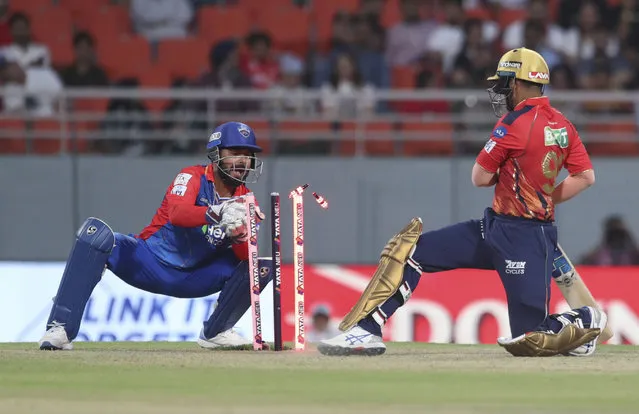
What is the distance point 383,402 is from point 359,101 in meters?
8.65

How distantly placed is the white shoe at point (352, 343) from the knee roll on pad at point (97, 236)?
1.51m

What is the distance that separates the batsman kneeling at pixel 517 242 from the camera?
8.34 metres

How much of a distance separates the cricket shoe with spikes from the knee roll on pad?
9.39ft

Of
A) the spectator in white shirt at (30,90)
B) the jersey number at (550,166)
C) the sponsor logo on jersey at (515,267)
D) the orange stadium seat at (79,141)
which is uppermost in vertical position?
the spectator in white shirt at (30,90)

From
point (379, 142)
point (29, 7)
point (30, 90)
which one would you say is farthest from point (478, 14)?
point (30, 90)

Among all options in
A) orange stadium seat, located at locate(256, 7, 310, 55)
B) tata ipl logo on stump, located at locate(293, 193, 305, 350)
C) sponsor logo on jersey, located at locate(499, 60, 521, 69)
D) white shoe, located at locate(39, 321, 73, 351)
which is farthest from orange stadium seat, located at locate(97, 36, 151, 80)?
sponsor logo on jersey, located at locate(499, 60, 521, 69)

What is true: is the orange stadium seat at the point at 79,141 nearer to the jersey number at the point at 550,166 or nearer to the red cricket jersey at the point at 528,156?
the red cricket jersey at the point at 528,156

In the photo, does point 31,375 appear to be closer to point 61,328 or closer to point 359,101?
point 61,328

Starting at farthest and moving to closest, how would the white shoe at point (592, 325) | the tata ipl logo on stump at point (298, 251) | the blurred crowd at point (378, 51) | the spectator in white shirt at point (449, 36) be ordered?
the spectator in white shirt at point (449, 36) → the blurred crowd at point (378, 51) → the tata ipl logo on stump at point (298, 251) → the white shoe at point (592, 325)

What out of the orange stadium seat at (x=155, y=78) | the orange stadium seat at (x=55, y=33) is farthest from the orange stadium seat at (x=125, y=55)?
the orange stadium seat at (x=55, y=33)

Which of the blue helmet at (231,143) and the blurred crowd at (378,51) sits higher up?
the blurred crowd at (378,51)

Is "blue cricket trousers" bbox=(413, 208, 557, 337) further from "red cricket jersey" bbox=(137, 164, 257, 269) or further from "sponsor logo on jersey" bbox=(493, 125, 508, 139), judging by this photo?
"red cricket jersey" bbox=(137, 164, 257, 269)

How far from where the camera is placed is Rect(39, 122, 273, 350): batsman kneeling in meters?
8.74

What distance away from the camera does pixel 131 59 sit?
1672 centimetres
